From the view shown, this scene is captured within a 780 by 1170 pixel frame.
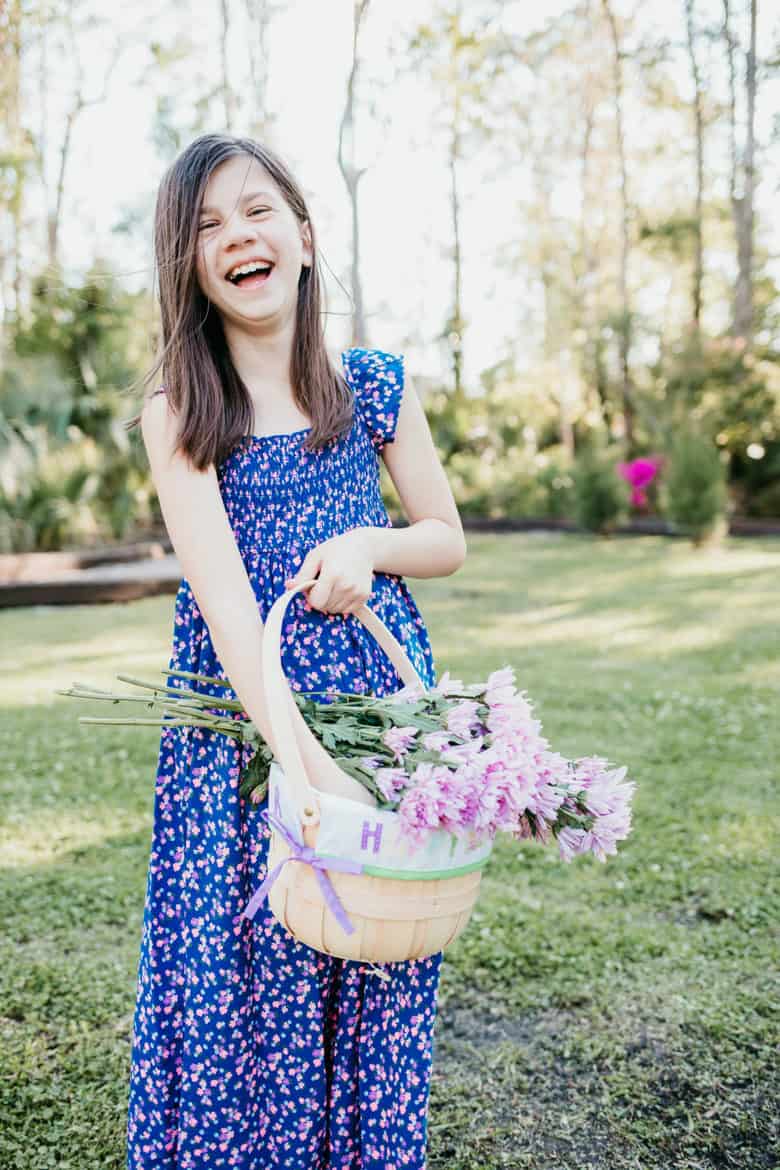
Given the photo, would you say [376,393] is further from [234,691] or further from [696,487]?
[696,487]

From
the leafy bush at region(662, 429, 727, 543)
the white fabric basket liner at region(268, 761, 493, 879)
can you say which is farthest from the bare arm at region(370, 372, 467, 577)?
the leafy bush at region(662, 429, 727, 543)

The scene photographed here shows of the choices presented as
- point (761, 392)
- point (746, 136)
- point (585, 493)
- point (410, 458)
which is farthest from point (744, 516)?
point (410, 458)

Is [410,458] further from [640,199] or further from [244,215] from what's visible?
[640,199]

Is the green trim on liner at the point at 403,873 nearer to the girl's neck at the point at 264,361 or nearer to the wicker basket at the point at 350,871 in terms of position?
the wicker basket at the point at 350,871

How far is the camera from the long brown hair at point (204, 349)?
1.52 meters

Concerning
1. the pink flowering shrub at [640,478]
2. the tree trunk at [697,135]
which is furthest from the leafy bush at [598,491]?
the tree trunk at [697,135]

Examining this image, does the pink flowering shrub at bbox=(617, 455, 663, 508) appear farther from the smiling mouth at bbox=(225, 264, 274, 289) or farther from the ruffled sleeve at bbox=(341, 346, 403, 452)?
the smiling mouth at bbox=(225, 264, 274, 289)

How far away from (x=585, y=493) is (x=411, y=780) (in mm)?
11882

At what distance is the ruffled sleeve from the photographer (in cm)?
171

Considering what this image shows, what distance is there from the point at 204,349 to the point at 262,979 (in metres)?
→ 0.92

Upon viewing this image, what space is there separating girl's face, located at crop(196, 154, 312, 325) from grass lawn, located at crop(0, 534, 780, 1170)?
1366 millimetres

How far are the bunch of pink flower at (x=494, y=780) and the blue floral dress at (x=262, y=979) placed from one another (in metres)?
0.27

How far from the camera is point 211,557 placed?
144 cm

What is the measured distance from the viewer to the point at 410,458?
5.64 feet
